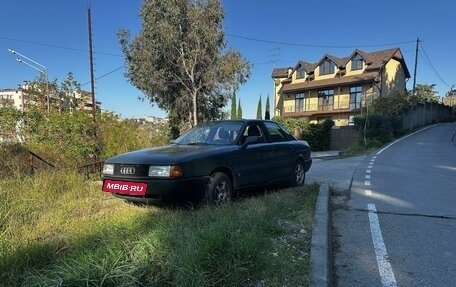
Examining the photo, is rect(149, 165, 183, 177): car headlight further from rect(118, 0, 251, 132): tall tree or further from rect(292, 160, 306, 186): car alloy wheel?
rect(118, 0, 251, 132): tall tree

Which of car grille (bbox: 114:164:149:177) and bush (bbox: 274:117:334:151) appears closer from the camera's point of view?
car grille (bbox: 114:164:149:177)

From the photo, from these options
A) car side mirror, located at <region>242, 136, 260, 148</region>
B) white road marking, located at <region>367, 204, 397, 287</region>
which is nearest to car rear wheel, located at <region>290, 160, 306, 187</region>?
car side mirror, located at <region>242, 136, 260, 148</region>

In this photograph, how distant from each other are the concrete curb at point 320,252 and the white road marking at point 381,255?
1.73 ft

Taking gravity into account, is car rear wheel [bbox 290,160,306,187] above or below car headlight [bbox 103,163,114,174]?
below

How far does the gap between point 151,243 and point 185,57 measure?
2485cm

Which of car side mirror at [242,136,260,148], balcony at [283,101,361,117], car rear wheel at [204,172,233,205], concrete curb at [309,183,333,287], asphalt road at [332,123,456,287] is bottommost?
asphalt road at [332,123,456,287]

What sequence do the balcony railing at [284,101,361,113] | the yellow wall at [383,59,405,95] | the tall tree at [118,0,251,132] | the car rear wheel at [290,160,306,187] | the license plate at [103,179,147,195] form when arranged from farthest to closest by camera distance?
the balcony railing at [284,101,361,113] → the yellow wall at [383,59,405,95] → the tall tree at [118,0,251,132] → the car rear wheel at [290,160,306,187] → the license plate at [103,179,147,195]

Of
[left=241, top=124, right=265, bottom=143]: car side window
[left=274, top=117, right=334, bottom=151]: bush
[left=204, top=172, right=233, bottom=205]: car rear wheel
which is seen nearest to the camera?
[left=204, top=172, right=233, bottom=205]: car rear wheel

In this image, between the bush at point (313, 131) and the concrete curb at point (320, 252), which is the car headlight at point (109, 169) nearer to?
the concrete curb at point (320, 252)

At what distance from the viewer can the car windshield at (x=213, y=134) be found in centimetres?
671

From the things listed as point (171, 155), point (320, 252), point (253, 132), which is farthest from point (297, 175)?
point (320, 252)

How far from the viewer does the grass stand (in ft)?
10.6

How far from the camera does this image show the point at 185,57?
90.2ft

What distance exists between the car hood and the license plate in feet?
1.01
